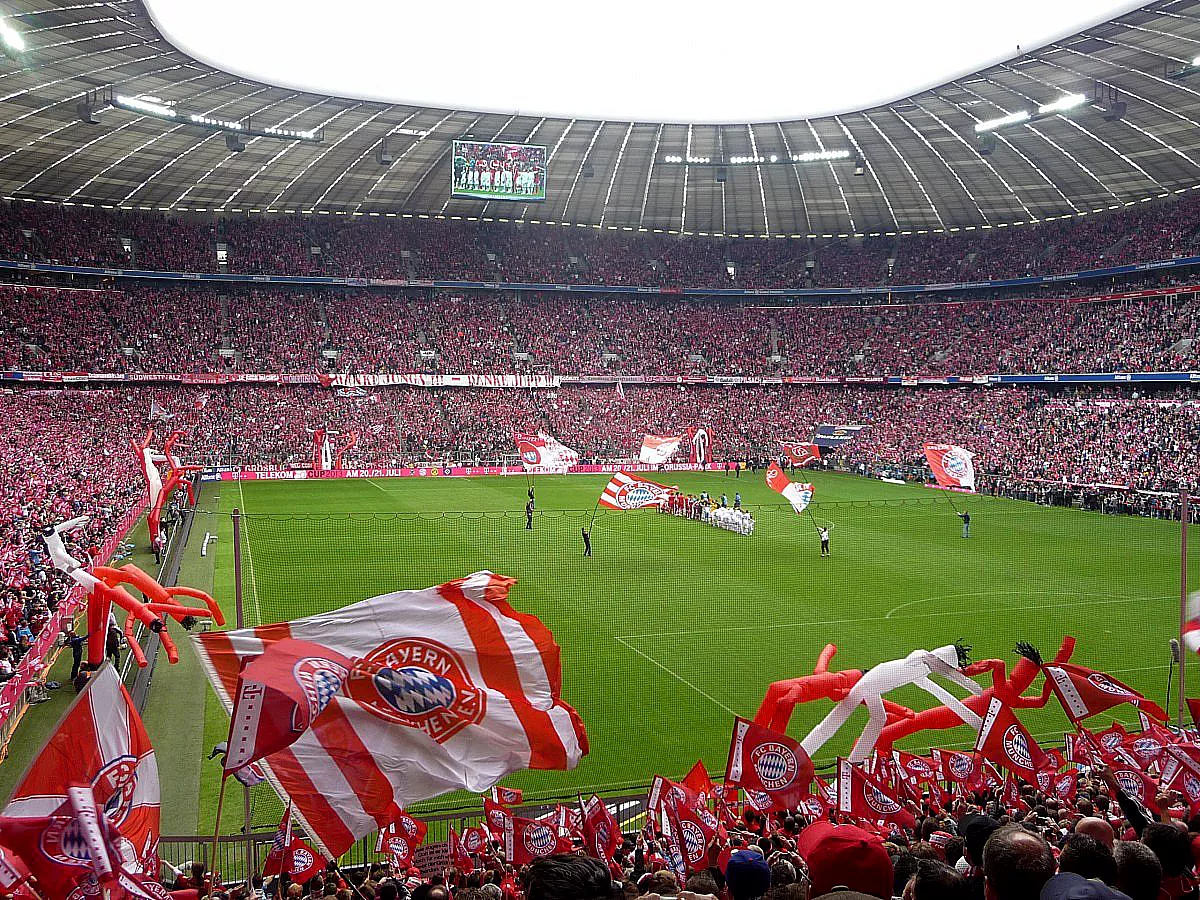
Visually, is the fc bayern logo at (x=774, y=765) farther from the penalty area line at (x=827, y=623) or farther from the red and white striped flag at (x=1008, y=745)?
the penalty area line at (x=827, y=623)

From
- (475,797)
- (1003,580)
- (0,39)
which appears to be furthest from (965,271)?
(475,797)

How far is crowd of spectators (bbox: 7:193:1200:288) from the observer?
55719 mm

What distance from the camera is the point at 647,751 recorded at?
14.2 metres

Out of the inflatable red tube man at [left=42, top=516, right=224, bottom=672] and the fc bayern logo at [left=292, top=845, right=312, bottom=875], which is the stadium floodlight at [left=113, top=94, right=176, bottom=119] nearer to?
the inflatable red tube man at [left=42, top=516, right=224, bottom=672]

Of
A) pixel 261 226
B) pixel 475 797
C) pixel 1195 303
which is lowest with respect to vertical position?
pixel 475 797

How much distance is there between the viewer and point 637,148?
4969 centimetres

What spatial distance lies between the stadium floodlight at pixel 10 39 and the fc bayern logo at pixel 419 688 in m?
27.7

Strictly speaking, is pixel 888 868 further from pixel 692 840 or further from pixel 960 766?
pixel 960 766

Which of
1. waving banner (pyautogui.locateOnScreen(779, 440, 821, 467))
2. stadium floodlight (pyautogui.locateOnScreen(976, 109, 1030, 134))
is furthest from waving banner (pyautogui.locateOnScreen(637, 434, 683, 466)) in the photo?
stadium floodlight (pyautogui.locateOnScreen(976, 109, 1030, 134))

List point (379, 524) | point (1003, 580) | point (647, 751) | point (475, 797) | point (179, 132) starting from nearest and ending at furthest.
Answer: point (475, 797), point (647, 751), point (1003, 580), point (379, 524), point (179, 132)

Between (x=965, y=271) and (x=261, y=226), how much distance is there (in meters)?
45.5

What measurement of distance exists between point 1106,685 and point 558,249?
A: 203 ft

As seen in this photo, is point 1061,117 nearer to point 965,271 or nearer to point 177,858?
point 965,271

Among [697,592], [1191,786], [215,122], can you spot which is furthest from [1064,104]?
[1191,786]
